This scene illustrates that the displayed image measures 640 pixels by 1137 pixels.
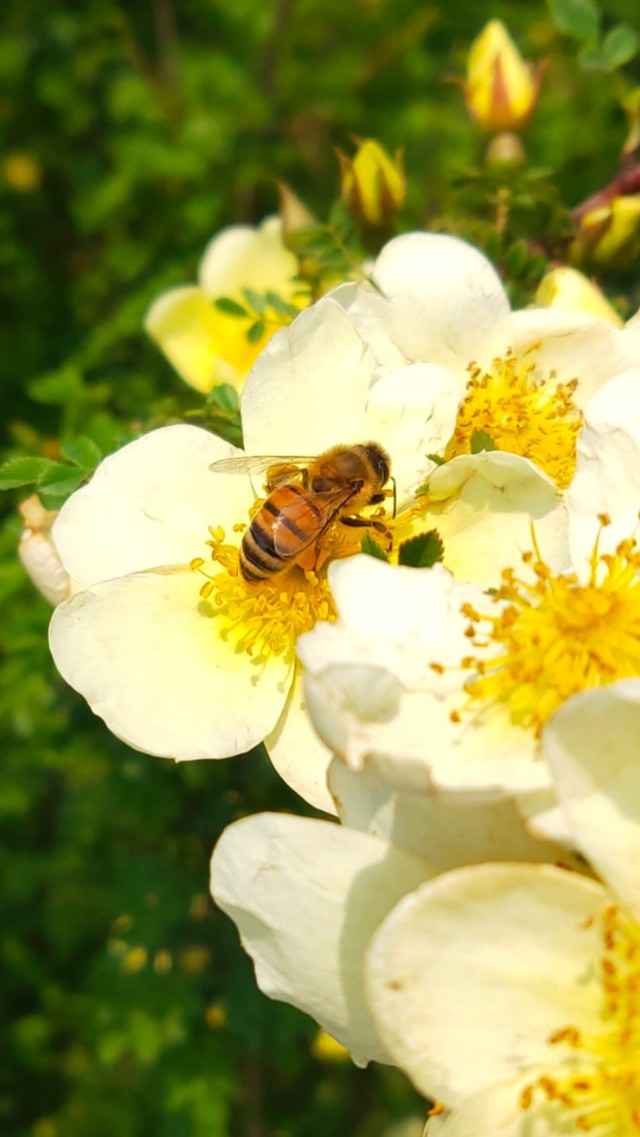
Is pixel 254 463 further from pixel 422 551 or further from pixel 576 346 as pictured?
pixel 576 346

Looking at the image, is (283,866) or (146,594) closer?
(283,866)

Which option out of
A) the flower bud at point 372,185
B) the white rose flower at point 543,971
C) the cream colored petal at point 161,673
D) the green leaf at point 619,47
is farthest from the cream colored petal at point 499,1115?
the green leaf at point 619,47

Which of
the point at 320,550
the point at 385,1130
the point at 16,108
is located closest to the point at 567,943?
the point at 320,550

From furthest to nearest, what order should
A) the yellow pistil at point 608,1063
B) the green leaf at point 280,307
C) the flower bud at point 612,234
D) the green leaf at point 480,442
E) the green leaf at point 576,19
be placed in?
the green leaf at point 576,19, the green leaf at point 280,307, the flower bud at point 612,234, the green leaf at point 480,442, the yellow pistil at point 608,1063

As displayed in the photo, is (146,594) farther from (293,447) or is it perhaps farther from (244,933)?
(244,933)

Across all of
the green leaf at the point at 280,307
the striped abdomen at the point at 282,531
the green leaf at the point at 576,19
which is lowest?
the green leaf at the point at 280,307

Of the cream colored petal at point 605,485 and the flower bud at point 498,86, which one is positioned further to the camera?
the flower bud at point 498,86

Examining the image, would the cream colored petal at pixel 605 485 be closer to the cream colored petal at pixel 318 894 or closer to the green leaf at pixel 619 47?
the cream colored petal at pixel 318 894

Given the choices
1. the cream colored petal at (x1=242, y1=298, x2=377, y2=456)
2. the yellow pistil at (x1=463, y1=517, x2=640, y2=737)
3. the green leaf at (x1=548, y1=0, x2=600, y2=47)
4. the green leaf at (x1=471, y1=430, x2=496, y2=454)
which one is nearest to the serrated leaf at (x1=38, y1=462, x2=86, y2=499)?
the cream colored petal at (x1=242, y1=298, x2=377, y2=456)
